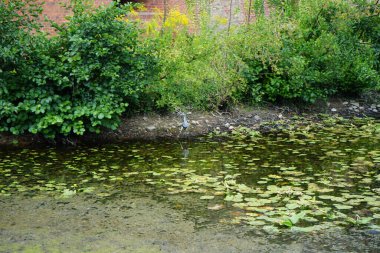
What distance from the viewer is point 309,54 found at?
1145 centimetres

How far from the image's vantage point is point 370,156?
315 inches

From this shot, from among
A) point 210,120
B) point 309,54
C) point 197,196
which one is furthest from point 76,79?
point 309,54

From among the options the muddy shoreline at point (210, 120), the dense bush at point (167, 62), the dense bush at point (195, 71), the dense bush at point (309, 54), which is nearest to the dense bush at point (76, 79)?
the dense bush at point (167, 62)

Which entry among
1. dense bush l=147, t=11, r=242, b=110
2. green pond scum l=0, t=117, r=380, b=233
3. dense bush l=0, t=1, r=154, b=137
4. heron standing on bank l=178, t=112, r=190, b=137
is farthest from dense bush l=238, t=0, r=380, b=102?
dense bush l=0, t=1, r=154, b=137

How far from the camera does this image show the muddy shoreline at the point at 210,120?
9.37m

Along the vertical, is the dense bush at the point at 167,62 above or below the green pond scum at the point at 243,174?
above

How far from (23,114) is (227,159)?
3.29m

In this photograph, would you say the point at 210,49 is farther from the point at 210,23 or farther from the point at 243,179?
the point at 243,179

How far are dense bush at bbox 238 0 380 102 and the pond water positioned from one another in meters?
2.00

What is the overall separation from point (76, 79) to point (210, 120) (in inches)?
107

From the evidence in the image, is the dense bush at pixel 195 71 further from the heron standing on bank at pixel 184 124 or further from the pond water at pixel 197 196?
the pond water at pixel 197 196

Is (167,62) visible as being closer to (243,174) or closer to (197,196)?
(243,174)

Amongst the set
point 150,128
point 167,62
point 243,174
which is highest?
point 167,62

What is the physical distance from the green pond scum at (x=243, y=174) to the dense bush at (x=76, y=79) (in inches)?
19.7
